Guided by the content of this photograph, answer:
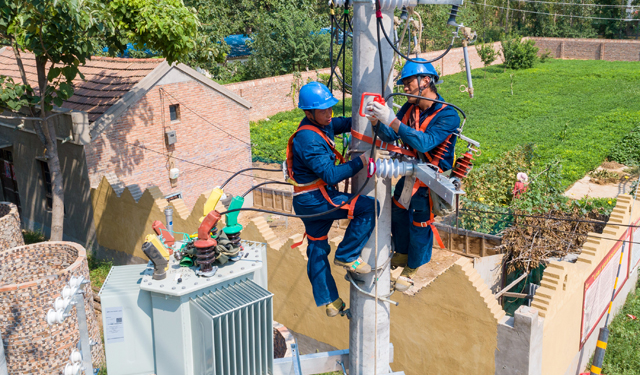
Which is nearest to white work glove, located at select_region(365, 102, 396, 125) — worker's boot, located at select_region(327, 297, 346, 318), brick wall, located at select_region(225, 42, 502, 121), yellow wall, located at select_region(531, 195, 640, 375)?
worker's boot, located at select_region(327, 297, 346, 318)

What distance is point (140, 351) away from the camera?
4.29 metres

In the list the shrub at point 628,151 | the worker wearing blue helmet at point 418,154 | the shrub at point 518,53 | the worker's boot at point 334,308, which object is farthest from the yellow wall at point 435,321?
the shrub at point 518,53

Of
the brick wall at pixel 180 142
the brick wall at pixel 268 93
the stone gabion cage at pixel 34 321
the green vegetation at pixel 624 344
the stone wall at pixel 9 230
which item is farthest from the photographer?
the brick wall at pixel 268 93

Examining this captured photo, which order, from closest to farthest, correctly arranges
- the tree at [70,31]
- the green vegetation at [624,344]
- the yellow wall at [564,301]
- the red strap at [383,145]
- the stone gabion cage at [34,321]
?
the red strap at [383,145]
the yellow wall at [564,301]
the stone gabion cage at [34,321]
the green vegetation at [624,344]
the tree at [70,31]

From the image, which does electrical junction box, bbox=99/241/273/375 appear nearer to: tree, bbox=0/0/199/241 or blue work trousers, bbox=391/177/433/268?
blue work trousers, bbox=391/177/433/268

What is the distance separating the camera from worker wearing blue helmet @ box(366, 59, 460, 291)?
4.48m

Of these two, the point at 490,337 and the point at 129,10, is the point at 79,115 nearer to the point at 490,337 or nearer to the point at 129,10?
the point at 129,10

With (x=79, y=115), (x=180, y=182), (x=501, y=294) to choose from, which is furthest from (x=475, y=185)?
(x=79, y=115)

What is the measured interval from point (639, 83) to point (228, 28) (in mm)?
28921

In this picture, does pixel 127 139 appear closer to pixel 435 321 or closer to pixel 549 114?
pixel 435 321

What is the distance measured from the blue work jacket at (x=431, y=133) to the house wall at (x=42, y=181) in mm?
12715

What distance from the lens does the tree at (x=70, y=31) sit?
11281 mm

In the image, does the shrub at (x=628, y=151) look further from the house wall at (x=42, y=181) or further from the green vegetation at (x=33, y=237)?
the green vegetation at (x=33, y=237)

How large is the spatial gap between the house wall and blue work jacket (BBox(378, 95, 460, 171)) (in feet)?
41.7
